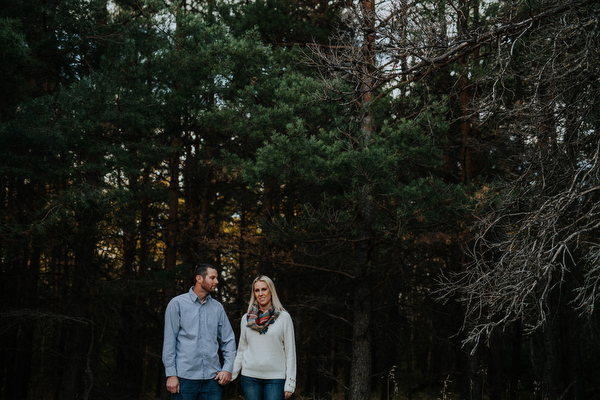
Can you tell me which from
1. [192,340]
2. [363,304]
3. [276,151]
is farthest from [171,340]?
[363,304]

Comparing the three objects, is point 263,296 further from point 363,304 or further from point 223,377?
point 363,304

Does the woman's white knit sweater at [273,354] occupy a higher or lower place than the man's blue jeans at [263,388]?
higher

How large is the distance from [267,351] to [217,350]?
1.33 feet

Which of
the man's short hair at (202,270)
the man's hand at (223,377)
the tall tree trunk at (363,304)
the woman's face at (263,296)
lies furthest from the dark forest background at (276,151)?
the man's short hair at (202,270)

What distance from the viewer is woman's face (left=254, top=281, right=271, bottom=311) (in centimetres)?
428

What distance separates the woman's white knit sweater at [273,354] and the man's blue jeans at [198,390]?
191 mm

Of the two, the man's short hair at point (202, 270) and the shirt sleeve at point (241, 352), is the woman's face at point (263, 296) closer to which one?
the shirt sleeve at point (241, 352)

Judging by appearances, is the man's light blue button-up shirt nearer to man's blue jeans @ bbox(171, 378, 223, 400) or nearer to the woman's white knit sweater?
man's blue jeans @ bbox(171, 378, 223, 400)

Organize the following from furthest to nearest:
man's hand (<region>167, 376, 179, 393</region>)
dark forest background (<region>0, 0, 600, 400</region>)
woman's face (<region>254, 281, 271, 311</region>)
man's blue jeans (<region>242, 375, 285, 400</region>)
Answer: dark forest background (<region>0, 0, 600, 400</region>)
woman's face (<region>254, 281, 271, 311</region>)
man's blue jeans (<region>242, 375, 285, 400</region>)
man's hand (<region>167, 376, 179, 393</region>)

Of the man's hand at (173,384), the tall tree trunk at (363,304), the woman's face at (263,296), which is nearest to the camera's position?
the man's hand at (173,384)

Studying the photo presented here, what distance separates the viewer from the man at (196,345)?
4.09 m

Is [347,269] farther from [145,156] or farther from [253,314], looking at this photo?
[253,314]

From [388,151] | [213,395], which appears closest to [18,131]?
[388,151]

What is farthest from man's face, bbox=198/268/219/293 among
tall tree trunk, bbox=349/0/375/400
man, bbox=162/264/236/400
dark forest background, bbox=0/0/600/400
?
tall tree trunk, bbox=349/0/375/400
